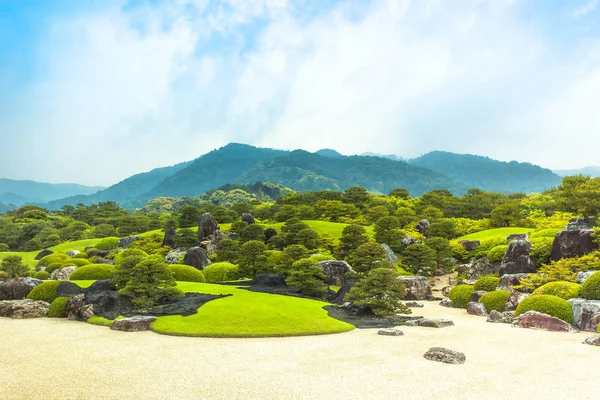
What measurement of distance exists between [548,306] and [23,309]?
2538 centimetres

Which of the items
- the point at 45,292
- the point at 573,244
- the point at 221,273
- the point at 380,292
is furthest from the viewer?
the point at 221,273

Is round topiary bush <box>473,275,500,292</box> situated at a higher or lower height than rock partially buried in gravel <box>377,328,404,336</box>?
higher

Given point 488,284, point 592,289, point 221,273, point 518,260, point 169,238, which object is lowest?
point 221,273

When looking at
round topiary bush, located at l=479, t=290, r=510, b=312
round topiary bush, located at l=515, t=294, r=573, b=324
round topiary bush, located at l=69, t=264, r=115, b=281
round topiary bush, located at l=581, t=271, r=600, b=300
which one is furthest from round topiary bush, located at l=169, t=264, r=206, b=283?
round topiary bush, located at l=581, t=271, r=600, b=300

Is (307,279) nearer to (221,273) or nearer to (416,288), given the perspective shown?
(416,288)

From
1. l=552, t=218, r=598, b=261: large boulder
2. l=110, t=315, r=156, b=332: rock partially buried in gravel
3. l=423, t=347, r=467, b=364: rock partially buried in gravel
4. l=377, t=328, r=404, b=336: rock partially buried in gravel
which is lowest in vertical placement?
l=110, t=315, r=156, b=332: rock partially buried in gravel

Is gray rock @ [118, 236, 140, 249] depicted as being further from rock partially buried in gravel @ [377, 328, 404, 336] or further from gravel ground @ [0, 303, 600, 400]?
rock partially buried in gravel @ [377, 328, 404, 336]

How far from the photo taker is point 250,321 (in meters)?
15.6

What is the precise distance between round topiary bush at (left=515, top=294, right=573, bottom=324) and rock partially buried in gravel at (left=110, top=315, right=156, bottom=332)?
57.0 ft

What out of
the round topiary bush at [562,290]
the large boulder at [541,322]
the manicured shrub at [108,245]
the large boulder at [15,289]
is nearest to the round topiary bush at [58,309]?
the large boulder at [15,289]

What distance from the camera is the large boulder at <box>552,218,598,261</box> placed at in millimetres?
24825

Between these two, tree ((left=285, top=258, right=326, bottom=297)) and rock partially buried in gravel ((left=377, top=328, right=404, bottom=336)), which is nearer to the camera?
rock partially buried in gravel ((left=377, top=328, right=404, bottom=336))

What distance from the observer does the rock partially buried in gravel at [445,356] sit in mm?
11336

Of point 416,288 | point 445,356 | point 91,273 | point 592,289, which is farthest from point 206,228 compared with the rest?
point 592,289
